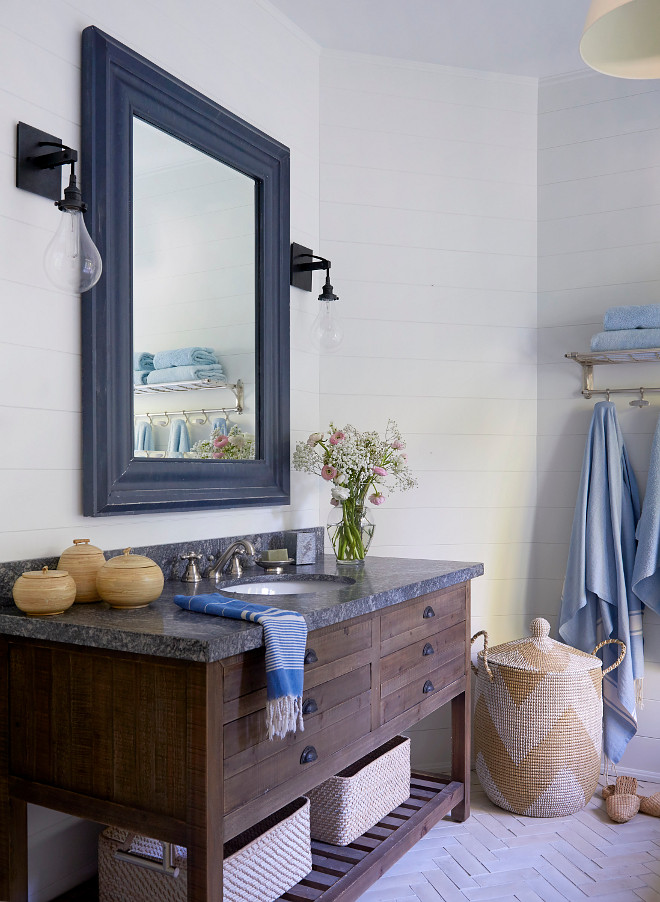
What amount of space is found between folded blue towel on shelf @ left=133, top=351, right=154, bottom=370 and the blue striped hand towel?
75 cm

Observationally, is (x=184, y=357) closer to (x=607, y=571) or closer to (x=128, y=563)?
(x=128, y=563)

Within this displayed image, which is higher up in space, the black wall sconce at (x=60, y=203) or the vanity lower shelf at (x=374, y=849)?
the black wall sconce at (x=60, y=203)

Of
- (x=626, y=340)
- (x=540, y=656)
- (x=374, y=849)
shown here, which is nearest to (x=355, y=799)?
(x=374, y=849)

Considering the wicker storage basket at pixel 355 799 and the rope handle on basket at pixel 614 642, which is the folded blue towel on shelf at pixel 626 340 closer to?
the rope handle on basket at pixel 614 642

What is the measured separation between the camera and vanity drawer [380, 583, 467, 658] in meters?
2.14

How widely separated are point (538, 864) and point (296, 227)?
2.24 metres

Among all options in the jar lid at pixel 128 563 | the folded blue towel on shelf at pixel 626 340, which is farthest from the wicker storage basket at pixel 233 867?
the folded blue towel on shelf at pixel 626 340

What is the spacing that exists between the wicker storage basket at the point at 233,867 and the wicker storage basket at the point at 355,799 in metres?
0.23

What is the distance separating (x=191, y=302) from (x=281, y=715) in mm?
1237

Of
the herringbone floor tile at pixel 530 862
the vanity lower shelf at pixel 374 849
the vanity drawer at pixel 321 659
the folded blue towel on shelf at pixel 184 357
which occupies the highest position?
the folded blue towel on shelf at pixel 184 357

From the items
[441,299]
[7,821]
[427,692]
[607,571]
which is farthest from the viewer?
[441,299]

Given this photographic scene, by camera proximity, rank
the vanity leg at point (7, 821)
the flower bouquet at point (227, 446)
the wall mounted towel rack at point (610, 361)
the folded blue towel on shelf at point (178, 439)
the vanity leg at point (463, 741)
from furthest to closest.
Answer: the wall mounted towel rack at point (610, 361)
the vanity leg at point (463, 741)
the flower bouquet at point (227, 446)
the folded blue towel on shelf at point (178, 439)
the vanity leg at point (7, 821)

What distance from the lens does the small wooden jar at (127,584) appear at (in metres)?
1.73

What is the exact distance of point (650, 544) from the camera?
293cm
